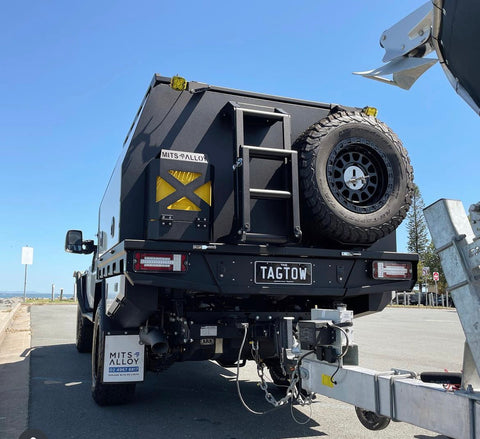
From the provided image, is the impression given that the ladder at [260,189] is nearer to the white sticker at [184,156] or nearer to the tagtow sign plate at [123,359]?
the white sticker at [184,156]

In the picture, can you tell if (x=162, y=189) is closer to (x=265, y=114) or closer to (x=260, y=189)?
(x=260, y=189)

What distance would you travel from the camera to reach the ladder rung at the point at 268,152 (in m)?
4.00

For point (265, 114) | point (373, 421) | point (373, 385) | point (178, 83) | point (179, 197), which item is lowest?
point (373, 421)

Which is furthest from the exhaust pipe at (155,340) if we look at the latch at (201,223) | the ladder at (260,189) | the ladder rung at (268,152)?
the ladder rung at (268,152)

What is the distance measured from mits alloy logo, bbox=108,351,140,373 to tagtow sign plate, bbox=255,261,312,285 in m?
1.45

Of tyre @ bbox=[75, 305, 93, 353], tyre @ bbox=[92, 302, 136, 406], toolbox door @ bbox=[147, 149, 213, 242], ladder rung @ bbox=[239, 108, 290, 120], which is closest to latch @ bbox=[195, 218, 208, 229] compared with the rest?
toolbox door @ bbox=[147, 149, 213, 242]

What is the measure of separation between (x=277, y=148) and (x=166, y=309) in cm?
186

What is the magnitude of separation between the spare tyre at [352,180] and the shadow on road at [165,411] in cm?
184

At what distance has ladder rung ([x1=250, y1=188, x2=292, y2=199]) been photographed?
3994mm

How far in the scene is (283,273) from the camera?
4113 millimetres

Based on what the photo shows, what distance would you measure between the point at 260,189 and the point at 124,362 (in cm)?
208

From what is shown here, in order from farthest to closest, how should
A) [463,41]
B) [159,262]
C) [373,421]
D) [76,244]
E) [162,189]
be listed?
[76,244] → [162,189] → [159,262] → [373,421] → [463,41]

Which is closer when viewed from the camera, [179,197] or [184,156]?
→ [179,197]

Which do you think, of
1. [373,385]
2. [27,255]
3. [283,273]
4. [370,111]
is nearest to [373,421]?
[373,385]
